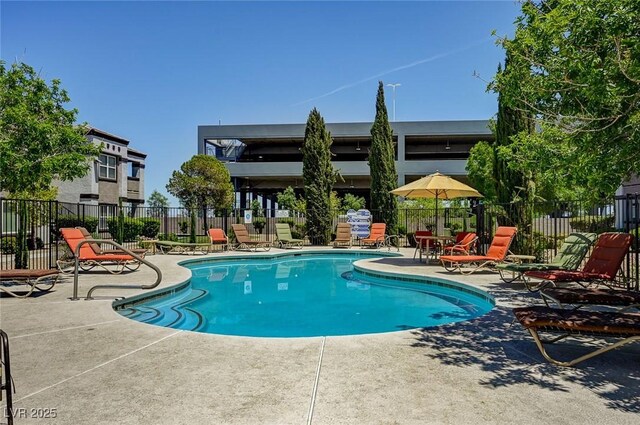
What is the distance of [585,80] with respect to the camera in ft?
11.9

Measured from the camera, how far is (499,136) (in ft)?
43.7

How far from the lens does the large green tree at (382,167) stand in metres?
20.3

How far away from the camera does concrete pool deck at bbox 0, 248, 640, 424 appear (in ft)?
8.10

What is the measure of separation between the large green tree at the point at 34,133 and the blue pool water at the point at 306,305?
3369 millimetres

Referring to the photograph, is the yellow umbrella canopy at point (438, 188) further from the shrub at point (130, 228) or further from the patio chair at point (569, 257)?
the shrub at point (130, 228)

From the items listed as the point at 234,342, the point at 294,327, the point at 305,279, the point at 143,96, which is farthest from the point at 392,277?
the point at 143,96

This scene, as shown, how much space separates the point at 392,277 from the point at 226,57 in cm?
943

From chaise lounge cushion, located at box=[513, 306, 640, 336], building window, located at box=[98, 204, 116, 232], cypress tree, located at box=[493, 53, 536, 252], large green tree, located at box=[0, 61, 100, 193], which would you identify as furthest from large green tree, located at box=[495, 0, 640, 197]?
building window, located at box=[98, 204, 116, 232]

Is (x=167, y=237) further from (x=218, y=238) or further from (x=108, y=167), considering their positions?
(x=108, y=167)

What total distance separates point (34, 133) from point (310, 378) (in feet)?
23.7

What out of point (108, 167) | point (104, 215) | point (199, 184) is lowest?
point (104, 215)

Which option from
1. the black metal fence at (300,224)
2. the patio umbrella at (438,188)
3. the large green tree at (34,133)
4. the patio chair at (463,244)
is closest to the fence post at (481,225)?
the black metal fence at (300,224)

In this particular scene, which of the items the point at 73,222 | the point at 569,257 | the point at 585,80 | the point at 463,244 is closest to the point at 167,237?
the point at 73,222

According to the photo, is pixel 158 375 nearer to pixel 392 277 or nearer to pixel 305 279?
pixel 392 277
